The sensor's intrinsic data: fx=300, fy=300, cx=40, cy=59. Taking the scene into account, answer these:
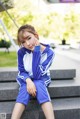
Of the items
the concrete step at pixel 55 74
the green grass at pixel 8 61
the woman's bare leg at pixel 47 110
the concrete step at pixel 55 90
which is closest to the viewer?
the woman's bare leg at pixel 47 110

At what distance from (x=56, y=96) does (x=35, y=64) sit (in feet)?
2.27

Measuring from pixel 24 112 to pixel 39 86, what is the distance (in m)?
0.38

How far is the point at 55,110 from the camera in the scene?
352 centimetres

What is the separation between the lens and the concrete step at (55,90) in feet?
12.3

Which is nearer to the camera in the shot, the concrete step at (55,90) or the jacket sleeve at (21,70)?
the jacket sleeve at (21,70)

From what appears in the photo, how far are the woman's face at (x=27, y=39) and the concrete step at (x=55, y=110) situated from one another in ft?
2.40

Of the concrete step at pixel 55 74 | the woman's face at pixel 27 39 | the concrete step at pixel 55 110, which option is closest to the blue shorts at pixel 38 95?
the concrete step at pixel 55 110

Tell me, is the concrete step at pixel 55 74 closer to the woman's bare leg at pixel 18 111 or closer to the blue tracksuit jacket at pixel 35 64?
the blue tracksuit jacket at pixel 35 64

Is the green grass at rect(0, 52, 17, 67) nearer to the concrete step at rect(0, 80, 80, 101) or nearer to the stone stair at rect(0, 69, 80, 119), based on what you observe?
the stone stair at rect(0, 69, 80, 119)

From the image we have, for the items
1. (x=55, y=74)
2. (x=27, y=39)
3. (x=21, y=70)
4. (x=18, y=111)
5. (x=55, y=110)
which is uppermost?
(x=27, y=39)

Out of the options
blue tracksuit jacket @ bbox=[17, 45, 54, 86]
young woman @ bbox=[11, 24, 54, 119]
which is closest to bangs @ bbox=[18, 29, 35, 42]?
young woman @ bbox=[11, 24, 54, 119]

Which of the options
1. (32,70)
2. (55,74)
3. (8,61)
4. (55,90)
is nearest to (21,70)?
(32,70)

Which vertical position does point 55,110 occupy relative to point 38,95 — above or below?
below

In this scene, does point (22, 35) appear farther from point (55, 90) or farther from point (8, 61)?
point (8, 61)
